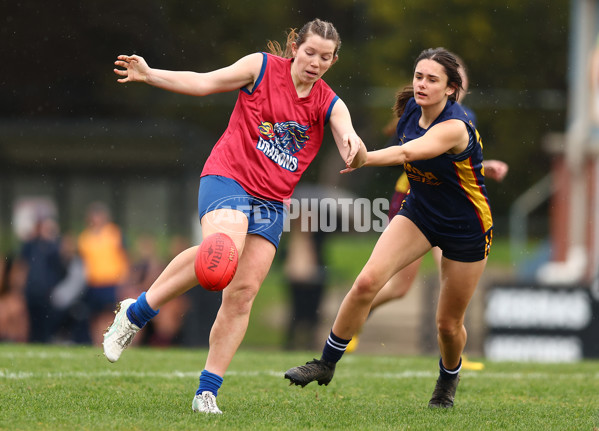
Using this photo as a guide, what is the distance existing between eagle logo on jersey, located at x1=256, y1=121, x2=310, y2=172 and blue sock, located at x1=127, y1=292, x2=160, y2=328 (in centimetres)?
105

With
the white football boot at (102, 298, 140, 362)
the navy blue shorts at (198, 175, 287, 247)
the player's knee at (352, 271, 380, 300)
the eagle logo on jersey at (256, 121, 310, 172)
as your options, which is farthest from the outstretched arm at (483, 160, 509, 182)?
the white football boot at (102, 298, 140, 362)

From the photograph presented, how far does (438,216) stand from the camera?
532cm

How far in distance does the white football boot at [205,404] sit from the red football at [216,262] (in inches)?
26.2

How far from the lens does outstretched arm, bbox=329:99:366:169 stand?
4.71m

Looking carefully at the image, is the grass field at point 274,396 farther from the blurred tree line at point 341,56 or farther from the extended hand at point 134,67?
the blurred tree line at point 341,56

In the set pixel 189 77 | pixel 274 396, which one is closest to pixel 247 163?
pixel 189 77

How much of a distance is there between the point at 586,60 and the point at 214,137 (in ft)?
23.4

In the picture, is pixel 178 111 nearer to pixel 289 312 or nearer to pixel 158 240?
pixel 158 240

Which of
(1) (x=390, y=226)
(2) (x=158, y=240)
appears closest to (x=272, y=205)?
(1) (x=390, y=226)

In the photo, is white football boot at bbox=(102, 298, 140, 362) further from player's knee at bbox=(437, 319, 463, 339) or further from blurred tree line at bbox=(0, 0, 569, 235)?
blurred tree line at bbox=(0, 0, 569, 235)

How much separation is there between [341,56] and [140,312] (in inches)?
709

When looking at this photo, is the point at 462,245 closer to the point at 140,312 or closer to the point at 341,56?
the point at 140,312

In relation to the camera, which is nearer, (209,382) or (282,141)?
(209,382)

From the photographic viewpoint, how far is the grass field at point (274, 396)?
4.88m
